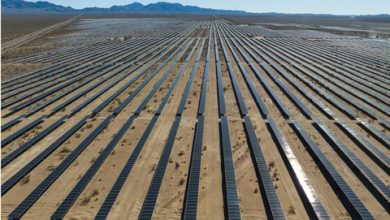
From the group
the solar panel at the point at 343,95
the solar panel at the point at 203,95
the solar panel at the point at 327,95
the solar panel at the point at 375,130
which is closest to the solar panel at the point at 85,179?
the solar panel at the point at 203,95

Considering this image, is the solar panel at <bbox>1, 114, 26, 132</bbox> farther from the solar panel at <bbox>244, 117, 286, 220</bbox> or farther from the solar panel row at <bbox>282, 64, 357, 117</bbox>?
the solar panel row at <bbox>282, 64, 357, 117</bbox>

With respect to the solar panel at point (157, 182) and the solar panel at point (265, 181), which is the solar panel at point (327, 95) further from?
the solar panel at point (157, 182)

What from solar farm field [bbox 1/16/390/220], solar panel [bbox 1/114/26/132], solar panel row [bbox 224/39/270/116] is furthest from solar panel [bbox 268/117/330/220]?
solar panel [bbox 1/114/26/132]

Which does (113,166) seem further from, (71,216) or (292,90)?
(292,90)

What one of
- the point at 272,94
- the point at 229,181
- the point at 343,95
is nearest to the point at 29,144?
the point at 229,181

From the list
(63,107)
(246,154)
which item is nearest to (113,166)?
(246,154)

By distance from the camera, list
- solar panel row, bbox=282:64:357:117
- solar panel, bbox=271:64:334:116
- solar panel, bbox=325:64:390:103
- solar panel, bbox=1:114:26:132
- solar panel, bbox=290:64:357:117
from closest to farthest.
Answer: solar panel, bbox=1:114:26:132 → solar panel, bbox=290:64:357:117 → solar panel row, bbox=282:64:357:117 → solar panel, bbox=271:64:334:116 → solar panel, bbox=325:64:390:103
